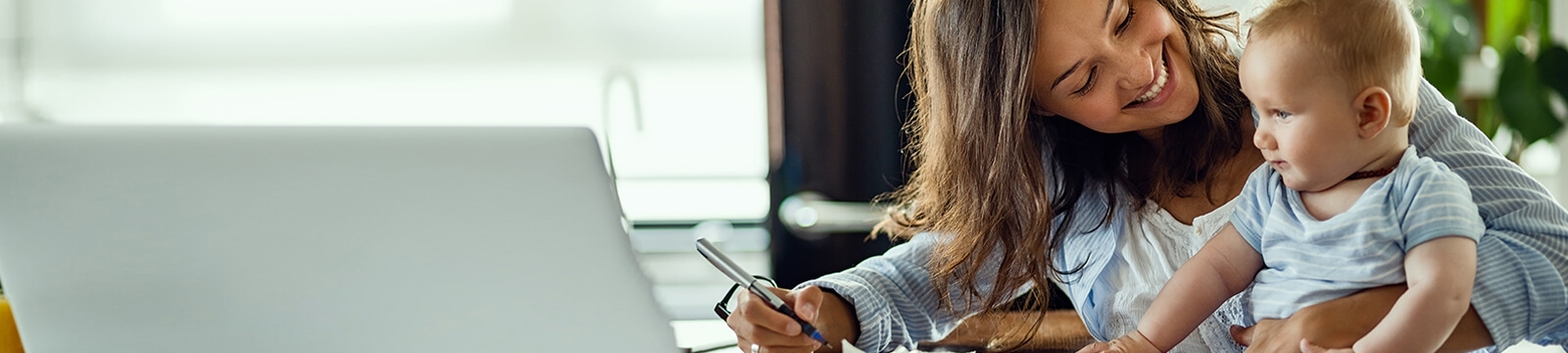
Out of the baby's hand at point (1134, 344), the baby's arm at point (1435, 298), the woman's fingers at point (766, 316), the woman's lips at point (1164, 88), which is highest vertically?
the woman's lips at point (1164, 88)

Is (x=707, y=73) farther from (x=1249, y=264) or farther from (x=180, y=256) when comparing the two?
(x=180, y=256)

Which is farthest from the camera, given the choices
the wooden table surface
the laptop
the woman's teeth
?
the wooden table surface

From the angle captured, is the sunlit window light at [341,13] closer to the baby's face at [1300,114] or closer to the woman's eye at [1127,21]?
the woman's eye at [1127,21]

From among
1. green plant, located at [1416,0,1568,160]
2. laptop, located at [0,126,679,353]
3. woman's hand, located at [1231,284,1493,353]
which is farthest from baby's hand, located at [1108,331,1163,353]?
green plant, located at [1416,0,1568,160]

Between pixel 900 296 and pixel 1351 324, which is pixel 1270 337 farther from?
pixel 900 296

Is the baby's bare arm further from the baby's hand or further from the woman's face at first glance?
the woman's face

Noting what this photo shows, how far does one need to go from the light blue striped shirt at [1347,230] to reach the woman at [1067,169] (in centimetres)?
2

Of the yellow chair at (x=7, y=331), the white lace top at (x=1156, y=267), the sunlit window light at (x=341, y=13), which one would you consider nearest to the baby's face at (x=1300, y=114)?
the white lace top at (x=1156, y=267)

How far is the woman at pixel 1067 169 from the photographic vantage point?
99 cm

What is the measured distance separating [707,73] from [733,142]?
159 mm

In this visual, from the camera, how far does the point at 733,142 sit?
226cm

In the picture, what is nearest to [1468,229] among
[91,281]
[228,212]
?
[228,212]

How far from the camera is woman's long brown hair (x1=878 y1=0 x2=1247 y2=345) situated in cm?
105

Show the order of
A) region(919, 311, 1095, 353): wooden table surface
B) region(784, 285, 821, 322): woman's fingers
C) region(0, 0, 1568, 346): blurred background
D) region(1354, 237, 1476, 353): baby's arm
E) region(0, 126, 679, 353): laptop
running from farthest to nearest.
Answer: region(0, 0, 1568, 346): blurred background, region(919, 311, 1095, 353): wooden table surface, region(784, 285, 821, 322): woman's fingers, region(1354, 237, 1476, 353): baby's arm, region(0, 126, 679, 353): laptop
